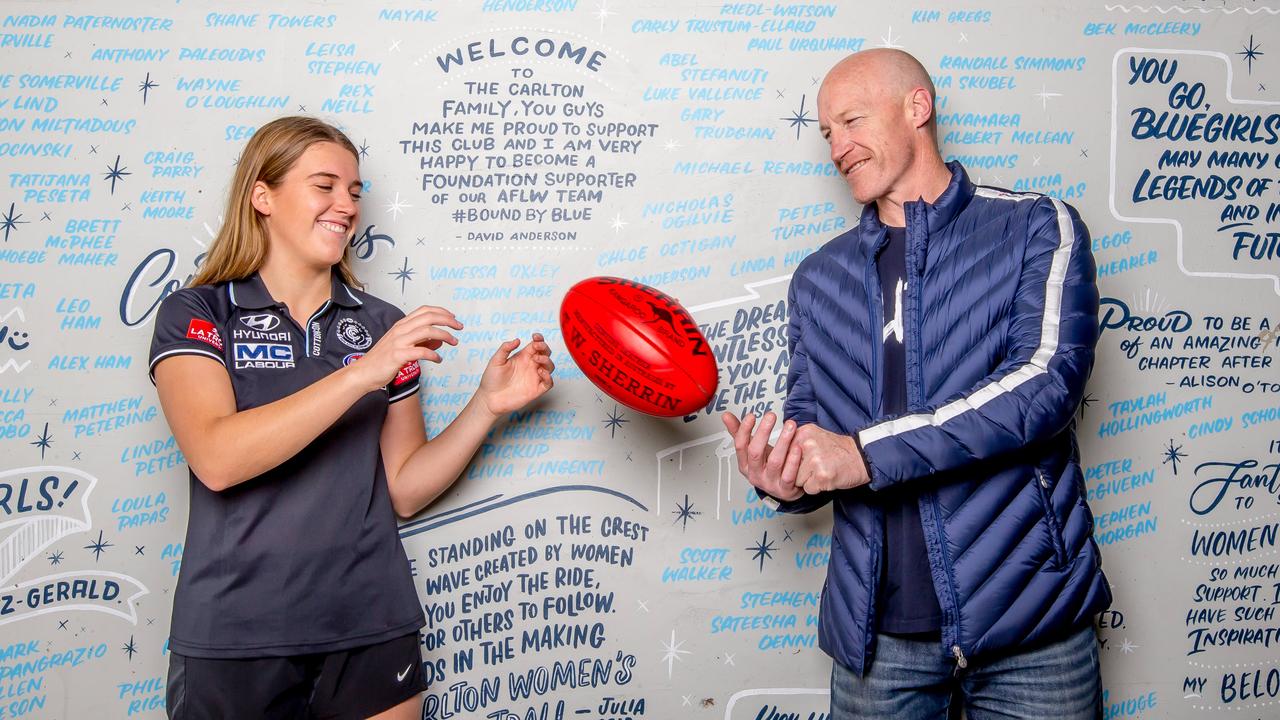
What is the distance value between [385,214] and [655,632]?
954 mm

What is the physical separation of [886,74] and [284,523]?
3.86ft

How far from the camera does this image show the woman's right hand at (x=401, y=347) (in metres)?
1.24

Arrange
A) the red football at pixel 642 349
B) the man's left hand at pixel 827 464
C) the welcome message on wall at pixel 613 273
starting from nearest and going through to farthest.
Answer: the man's left hand at pixel 827 464 < the red football at pixel 642 349 < the welcome message on wall at pixel 613 273

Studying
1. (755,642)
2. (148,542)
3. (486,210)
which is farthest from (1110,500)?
(148,542)

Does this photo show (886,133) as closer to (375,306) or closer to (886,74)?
(886,74)

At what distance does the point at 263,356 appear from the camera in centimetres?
133

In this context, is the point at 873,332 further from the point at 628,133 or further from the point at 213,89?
the point at 213,89

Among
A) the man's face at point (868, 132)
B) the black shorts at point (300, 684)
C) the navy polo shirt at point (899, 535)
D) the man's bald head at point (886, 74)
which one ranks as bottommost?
the black shorts at point (300, 684)

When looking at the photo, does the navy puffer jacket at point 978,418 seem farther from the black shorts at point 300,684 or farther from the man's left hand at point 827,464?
the black shorts at point 300,684

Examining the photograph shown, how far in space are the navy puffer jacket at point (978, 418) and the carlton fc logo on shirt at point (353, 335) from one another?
722mm

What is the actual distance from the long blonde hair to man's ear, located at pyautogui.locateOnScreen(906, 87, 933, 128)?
3.13ft

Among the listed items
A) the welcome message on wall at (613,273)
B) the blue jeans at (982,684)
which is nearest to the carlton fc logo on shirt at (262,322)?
the welcome message on wall at (613,273)

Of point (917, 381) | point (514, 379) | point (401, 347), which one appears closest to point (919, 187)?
point (917, 381)

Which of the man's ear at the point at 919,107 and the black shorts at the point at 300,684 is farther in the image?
the man's ear at the point at 919,107
